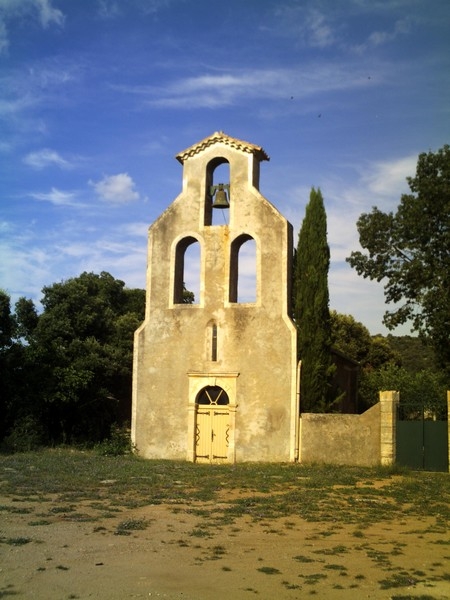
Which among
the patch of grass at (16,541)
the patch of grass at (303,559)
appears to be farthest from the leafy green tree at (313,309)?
the patch of grass at (16,541)

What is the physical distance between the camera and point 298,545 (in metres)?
9.99

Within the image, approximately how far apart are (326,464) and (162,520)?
35.0ft

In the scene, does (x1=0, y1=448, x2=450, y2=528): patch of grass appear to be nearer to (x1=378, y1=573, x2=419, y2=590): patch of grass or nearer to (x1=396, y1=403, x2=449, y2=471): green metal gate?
(x1=396, y1=403, x2=449, y2=471): green metal gate

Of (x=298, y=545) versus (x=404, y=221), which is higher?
(x=404, y=221)

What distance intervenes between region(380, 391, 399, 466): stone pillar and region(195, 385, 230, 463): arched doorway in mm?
5341

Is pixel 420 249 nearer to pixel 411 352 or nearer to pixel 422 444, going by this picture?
pixel 422 444

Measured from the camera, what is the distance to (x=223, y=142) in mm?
24594

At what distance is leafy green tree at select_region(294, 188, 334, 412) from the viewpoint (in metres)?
22.8

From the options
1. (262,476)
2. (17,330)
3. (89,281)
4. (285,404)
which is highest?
(89,281)

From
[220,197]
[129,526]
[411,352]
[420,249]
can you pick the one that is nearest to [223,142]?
[220,197]

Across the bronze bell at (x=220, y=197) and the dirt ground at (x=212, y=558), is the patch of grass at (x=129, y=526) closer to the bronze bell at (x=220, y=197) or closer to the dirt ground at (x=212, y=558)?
the dirt ground at (x=212, y=558)

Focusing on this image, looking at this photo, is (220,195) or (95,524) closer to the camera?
(95,524)

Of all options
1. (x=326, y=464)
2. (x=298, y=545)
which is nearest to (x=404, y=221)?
(x=326, y=464)

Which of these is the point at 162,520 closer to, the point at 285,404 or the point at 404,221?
the point at 285,404
